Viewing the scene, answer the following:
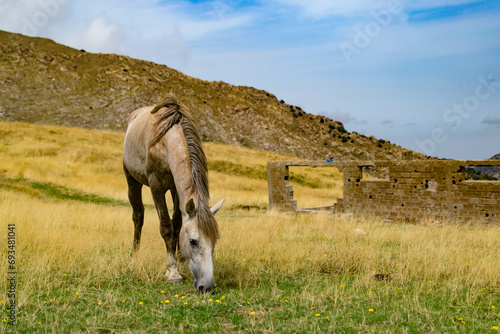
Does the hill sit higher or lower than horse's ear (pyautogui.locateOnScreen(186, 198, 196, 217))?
Answer: higher

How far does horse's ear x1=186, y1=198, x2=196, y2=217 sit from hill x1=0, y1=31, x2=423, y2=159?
48.3 meters

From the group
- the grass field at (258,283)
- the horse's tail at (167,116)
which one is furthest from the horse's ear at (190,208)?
the horse's tail at (167,116)

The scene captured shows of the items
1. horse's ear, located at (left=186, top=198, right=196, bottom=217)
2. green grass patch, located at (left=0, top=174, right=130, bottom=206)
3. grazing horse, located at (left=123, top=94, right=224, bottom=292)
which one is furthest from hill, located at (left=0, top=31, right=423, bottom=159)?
horse's ear, located at (left=186, top=198, right=196, bottom=217)

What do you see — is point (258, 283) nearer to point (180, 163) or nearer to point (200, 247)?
point (200, 247)

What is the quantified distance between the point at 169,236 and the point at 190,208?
1.23m

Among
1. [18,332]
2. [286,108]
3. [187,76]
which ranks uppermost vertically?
[187,76]

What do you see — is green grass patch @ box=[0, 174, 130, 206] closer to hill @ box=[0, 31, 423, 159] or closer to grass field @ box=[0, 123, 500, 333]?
grass field @ box=[0, 123, 500, 333]

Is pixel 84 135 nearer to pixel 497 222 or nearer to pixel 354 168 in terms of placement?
pixel 354 168

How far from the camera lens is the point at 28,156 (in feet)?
77.5

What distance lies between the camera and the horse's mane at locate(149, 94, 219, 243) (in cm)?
461

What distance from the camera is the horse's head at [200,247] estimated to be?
179 inches

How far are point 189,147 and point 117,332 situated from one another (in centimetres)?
235

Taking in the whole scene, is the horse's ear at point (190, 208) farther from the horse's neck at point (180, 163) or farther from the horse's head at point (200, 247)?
the horse's neck at point (180, 163)

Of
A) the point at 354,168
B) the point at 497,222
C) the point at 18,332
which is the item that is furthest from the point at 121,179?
the point at 18,332
